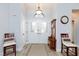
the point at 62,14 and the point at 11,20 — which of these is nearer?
the point at 62,14

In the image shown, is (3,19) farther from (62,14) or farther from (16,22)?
(62,14)

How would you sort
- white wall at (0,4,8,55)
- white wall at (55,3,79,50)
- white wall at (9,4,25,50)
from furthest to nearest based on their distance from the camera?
white wall at (9,4,25,50) < white wall at (0,4,8,55) < white wall at (55,3,79,50)

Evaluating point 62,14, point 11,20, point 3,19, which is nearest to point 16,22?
point 11,20

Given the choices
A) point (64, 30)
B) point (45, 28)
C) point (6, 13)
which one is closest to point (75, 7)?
point (64, 30)

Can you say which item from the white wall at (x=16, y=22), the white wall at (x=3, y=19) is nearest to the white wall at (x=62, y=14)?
A: the white wall at (x=16, y=22)

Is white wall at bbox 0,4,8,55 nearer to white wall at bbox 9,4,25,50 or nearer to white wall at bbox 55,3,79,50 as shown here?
white wall at bbox 9,4,25,50

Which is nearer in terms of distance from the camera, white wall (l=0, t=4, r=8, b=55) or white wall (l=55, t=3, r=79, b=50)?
white wall (l=55, t=3, r=79, b=50)

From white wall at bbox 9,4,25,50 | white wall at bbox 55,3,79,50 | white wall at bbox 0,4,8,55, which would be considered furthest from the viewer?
white wall at bbox 9,4,25,50

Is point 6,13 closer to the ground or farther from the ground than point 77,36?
farther from the ground

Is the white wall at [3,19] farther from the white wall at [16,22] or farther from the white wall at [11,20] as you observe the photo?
the white wall at [16,22]

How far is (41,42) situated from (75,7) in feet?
18.5

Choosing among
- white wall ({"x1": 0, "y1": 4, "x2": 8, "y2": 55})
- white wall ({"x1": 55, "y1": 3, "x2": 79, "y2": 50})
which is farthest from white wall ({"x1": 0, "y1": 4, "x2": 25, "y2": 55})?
Answer: white wall ({"x1": 55, "y1": 3, "x2": 79, "y2": 50})

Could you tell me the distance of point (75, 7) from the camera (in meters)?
7.02

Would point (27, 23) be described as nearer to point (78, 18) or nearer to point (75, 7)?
point (78, 18)
